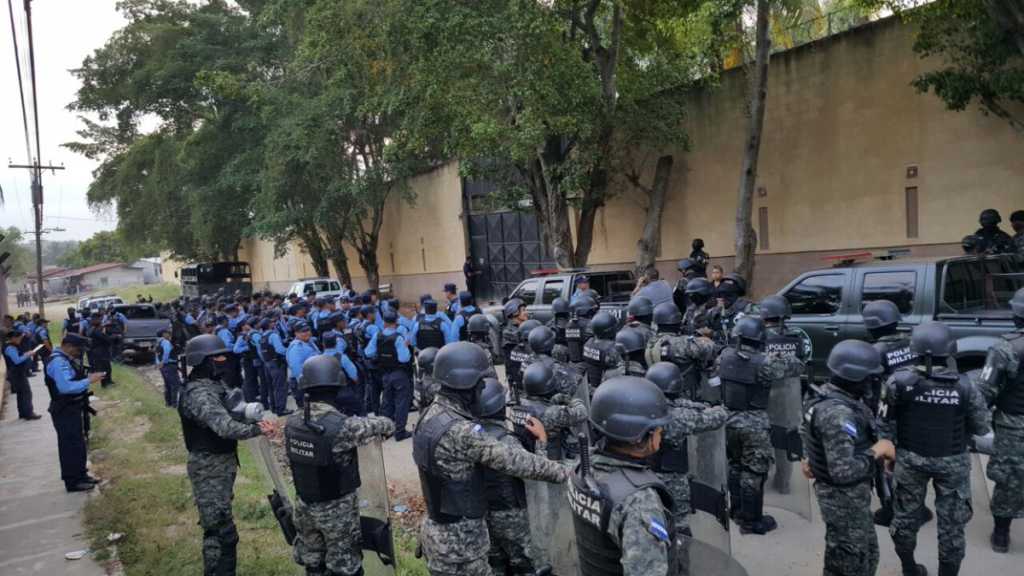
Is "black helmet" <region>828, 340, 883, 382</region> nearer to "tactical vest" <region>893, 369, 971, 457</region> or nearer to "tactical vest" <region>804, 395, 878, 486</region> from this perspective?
"tactical vest" <region>804, 395, 878, 486</region>

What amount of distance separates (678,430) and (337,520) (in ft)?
7.16

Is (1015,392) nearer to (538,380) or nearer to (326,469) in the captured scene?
(538,380)

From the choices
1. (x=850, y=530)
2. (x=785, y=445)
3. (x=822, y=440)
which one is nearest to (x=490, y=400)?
(x=822, y=440)

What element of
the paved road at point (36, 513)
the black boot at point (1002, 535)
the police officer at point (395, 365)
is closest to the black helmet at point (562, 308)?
the police officer at point (395, 365)

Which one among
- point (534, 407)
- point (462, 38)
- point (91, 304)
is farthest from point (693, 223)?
point (91, 304)

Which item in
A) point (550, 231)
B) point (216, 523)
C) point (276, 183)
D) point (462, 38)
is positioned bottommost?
point (216, 523)

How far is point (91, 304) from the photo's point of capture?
80.3 feet

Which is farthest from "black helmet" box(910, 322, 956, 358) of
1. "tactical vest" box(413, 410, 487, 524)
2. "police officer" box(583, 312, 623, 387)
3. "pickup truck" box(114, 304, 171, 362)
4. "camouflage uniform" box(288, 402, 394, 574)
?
"pickup truck" box(114, 304, 171, 362)

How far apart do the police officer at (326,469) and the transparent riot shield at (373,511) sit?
0.13 meters

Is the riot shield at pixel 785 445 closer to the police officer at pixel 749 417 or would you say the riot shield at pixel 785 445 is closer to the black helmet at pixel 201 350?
the police officer at pixel 749 417

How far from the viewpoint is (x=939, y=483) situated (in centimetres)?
424

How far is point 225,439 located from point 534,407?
7.45 ft

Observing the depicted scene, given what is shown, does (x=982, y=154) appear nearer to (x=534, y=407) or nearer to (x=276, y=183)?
(x=534, y=407)

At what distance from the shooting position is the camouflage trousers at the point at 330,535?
4102mm
